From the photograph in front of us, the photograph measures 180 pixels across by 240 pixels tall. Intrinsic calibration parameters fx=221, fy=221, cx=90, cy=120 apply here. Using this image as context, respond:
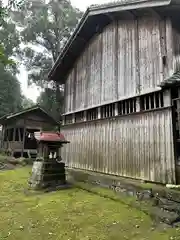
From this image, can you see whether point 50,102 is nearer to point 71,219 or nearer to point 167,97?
point 167,97

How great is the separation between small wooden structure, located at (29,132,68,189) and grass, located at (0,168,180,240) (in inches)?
34.1

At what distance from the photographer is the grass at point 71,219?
17.1 feet

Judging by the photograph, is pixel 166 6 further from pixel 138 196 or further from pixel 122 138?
pixel 138 196

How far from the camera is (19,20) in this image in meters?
28.5

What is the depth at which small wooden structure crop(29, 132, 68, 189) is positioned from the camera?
970cm

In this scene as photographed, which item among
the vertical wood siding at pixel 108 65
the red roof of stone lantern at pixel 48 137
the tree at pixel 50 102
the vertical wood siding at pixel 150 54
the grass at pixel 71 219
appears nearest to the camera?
the grass at pixel 71 219

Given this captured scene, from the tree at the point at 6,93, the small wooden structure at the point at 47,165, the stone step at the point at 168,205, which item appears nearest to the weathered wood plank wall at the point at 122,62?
the small wooden structure at the point at 47,165

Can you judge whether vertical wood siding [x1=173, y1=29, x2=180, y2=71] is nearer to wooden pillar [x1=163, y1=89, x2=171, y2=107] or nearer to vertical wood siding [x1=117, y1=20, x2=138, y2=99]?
wooden pillar [x1=163, y1=89, x2=171, y2=107]

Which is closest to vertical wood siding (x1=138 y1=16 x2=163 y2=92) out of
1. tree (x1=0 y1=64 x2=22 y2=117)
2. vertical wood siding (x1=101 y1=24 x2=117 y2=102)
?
vertical wood siding (x1=101 y1=24 x2=117 y2=102)

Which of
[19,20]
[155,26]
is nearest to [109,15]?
[155,26]

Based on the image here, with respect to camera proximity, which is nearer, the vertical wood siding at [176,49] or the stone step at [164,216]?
the stone step at [164,216]

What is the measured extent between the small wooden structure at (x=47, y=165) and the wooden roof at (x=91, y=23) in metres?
5.76

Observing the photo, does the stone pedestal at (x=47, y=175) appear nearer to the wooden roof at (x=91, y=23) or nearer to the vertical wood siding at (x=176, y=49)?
the vertical wood siding at (x=176, y=49)

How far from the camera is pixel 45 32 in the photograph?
26.8 meters
